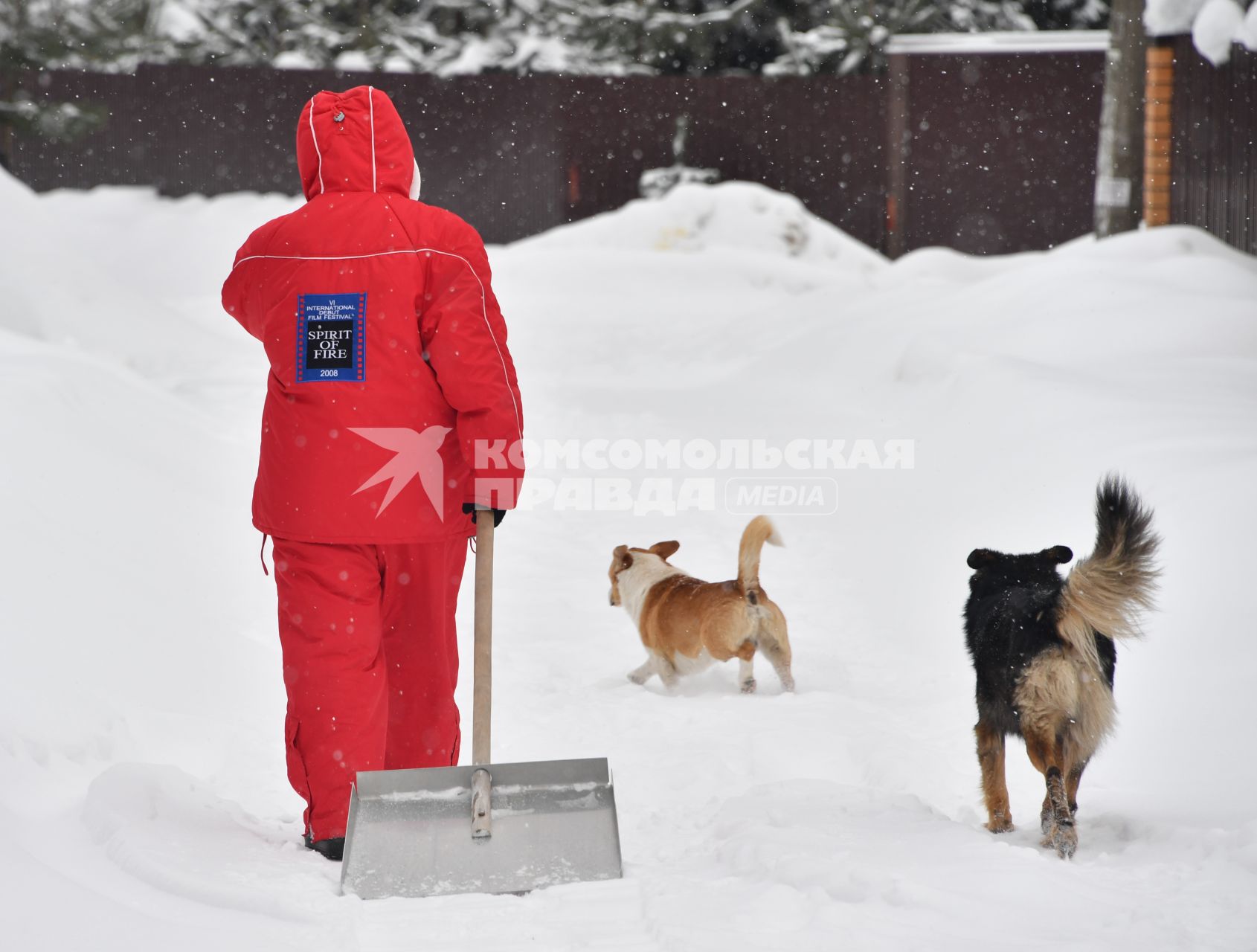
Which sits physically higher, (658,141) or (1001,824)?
(658,141)

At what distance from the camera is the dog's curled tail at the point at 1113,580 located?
2.87 meters

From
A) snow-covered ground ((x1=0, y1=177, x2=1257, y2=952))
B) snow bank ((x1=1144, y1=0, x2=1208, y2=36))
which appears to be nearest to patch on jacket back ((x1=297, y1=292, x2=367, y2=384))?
snow-covered ground ((x1=0, y1=177, x2=1257, y2=952))

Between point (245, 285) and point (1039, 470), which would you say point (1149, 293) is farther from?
point (245, 285)

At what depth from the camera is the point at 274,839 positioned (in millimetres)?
2920

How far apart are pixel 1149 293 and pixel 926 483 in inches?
123

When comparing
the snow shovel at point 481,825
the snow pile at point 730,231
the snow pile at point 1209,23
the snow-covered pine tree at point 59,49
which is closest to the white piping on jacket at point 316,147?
the snow shovel at point 481,825

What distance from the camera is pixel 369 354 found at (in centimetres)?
281

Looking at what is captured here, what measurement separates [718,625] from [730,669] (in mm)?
764

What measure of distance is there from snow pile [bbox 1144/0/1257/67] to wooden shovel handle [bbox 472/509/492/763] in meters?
8.76

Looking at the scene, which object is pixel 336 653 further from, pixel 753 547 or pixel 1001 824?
pixel 753 547

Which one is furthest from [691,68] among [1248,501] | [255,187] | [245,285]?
[245,285]

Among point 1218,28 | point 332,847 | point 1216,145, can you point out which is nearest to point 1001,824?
point 332,847

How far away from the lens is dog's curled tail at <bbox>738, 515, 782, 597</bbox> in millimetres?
4301

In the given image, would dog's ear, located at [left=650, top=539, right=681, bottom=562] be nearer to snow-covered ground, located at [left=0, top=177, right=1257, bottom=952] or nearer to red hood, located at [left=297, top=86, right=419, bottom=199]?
snow-covered ground, located at [left=0, top=177, right=1257, bottom=952]
